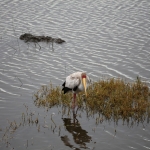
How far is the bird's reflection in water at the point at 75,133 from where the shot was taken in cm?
1002

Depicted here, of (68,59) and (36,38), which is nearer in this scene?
(68,59)

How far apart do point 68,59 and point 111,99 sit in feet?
15.0

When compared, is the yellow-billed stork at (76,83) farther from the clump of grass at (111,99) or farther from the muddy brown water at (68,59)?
the muddy brown water at (68,59)

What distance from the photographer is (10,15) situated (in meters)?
21.5

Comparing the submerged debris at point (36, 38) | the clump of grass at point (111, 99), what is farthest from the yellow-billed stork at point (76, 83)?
the submerged debris at point (36, 38)

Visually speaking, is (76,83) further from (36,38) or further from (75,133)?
(36,38)

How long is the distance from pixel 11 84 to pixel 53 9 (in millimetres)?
9844

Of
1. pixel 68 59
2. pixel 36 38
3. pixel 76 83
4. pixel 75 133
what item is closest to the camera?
pixel 75 133

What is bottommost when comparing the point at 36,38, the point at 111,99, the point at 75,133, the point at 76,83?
the point at 75,133

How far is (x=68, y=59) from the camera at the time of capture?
16.0m

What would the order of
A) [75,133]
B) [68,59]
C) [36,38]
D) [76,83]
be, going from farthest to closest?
[36,38], [68,59], [76,83], [75,133]

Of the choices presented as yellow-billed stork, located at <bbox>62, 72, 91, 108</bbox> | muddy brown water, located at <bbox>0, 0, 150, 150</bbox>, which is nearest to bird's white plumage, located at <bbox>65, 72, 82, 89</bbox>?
yellow-billed stork, located at <bbox>62, 72, 91, 108</bbox>

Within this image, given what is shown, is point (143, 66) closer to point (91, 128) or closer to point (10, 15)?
point (91, 128)

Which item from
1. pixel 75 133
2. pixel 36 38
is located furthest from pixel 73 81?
pixel 36 38
